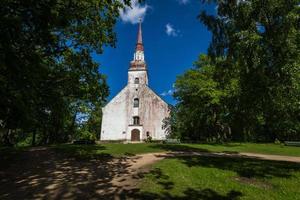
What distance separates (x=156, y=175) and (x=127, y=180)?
1266 millimetres

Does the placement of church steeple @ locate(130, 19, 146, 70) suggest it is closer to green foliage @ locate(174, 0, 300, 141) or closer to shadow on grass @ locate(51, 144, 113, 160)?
shadow on grass @ locate(51, 144, 113, 160)

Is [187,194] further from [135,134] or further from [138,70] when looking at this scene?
[138,70]

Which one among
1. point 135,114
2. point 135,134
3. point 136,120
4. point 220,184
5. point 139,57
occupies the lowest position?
point 220,184

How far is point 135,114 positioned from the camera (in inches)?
1850

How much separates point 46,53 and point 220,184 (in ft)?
33.4

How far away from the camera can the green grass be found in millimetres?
7515

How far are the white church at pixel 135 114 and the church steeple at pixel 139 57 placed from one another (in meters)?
1.46

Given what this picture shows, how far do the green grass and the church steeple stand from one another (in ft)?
131

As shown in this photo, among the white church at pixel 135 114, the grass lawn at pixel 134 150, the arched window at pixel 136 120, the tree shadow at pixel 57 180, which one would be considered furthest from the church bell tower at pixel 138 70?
the tree shadow at pixel 57 180

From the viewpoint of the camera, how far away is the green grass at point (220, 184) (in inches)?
296

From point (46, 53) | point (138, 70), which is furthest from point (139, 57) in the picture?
point (46, 53)

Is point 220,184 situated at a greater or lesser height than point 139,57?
lesser

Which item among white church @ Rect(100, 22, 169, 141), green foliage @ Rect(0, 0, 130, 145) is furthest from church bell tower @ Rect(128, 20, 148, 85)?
green foliage @ Rect(0, 0, 130, 145)

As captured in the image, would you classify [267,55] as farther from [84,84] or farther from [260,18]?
[84,84]
